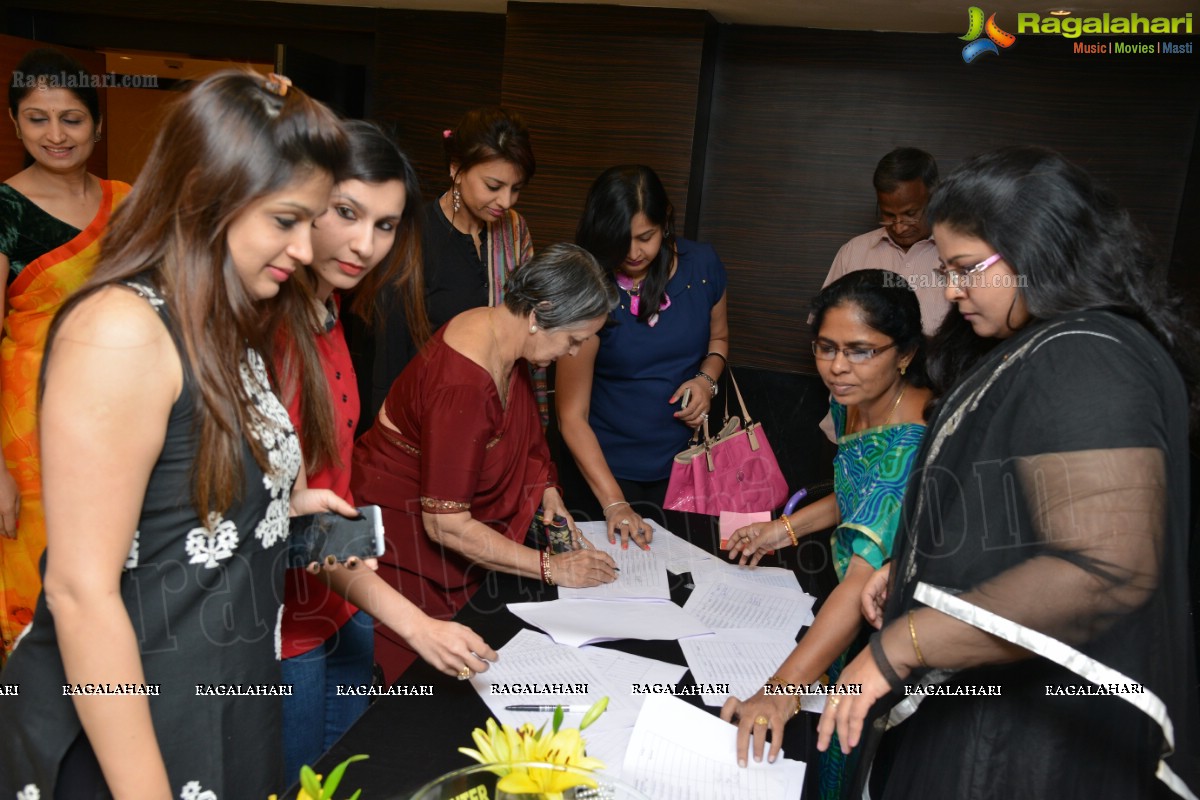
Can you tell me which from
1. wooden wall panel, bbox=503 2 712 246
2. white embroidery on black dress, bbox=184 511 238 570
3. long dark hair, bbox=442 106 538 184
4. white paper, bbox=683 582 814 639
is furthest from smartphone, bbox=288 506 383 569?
wooden wall panel, bbox=503 2 712 246

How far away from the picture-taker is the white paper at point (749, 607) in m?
1.72

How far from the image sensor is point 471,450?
177 cm

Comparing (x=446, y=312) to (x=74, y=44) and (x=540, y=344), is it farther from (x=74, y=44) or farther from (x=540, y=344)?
(x=74, y=44)

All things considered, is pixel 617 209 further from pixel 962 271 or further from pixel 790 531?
pixel 962 271

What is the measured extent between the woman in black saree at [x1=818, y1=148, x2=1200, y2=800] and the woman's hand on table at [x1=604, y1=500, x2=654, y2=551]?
866 mm

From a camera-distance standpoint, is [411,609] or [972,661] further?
[411,609]

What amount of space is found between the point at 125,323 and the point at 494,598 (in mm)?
993

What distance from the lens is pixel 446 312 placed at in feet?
8.68

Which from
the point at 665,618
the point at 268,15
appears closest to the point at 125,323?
the point at 665,618

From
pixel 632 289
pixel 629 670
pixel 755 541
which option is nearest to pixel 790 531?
pixel 755 541

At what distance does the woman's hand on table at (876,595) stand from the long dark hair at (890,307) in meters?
0.50

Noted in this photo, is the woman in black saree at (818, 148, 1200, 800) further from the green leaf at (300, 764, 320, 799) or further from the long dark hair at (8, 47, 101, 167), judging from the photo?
the long dark hair at (8, 47, 101, 167)

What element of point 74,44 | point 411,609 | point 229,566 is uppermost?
point 74,44

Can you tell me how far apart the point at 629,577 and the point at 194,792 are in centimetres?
98
